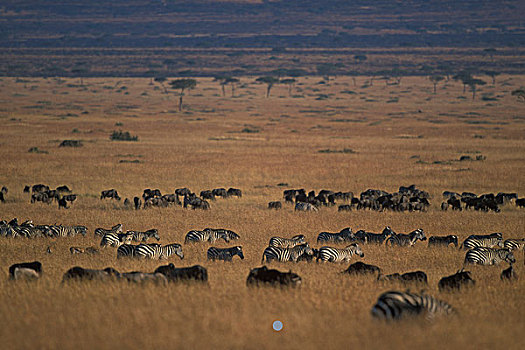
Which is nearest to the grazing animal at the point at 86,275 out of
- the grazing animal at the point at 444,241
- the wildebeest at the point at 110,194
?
the grazing animal at the point at 444,241

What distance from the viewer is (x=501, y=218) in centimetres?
2209

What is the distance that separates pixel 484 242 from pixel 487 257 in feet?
6.83

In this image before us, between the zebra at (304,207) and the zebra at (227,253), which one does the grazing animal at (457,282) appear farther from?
the zebra at (304,207)

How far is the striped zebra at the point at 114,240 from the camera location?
16.5m

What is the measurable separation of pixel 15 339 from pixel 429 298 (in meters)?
5.91

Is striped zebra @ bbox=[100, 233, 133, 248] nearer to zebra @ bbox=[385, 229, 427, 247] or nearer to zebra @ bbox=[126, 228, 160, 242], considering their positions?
zebra @ bbox=[126, 228, 160, 242]

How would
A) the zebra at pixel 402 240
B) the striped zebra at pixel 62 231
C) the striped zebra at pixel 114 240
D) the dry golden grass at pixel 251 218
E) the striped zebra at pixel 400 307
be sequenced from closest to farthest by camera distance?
the dry golden grass at pixel 251 218 < the striped zebra at pixel 400 307 < the striped zebra at pixel 114 240 < the zebra at pixel 402 240 < the striped zebra at pixel 62 231

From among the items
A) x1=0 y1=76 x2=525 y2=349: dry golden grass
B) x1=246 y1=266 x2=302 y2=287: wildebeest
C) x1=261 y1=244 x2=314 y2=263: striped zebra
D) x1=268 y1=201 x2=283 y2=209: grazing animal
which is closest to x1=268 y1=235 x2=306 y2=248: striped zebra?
x1=0 y1=76 x2=525 y2=349: dry golden grass

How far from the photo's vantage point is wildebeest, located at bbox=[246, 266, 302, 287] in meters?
11.3

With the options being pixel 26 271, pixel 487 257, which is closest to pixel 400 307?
pixel 487 257

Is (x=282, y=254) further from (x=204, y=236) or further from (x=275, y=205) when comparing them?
(x=275, y=205)

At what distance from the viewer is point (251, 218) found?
72.2ft

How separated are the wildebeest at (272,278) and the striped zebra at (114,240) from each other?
20.3 ft

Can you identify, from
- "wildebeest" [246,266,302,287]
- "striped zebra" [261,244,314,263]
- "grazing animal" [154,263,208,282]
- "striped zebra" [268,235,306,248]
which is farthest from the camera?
"striped zebra" [268,235,306,248]
